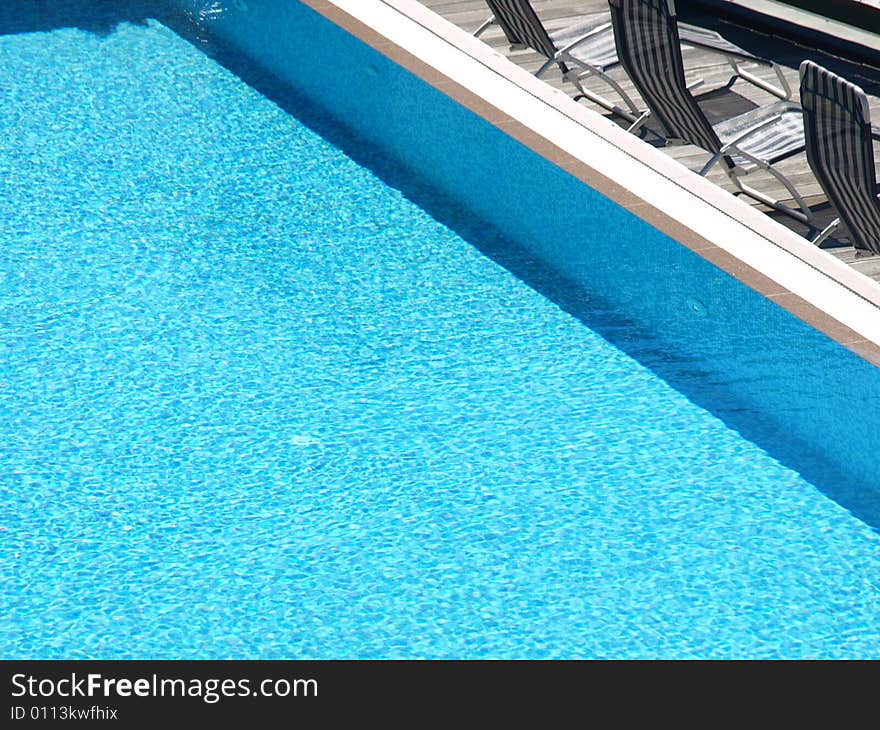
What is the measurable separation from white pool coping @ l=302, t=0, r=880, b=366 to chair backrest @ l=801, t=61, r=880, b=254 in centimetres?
41

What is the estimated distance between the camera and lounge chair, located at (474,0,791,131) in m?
6.93

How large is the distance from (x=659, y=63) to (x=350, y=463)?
256 cm

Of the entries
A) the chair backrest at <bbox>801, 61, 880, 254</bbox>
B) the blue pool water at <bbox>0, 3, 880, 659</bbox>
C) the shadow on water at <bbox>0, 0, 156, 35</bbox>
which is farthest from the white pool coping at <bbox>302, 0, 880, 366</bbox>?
the shadow on water at <bbox>0, 0, 156, 35</bbox>

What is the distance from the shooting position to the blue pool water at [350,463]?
4.16 m

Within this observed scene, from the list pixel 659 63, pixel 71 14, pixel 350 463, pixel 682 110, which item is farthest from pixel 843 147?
pixel 71 14

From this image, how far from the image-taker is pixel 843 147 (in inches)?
211

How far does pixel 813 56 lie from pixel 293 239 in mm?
3565

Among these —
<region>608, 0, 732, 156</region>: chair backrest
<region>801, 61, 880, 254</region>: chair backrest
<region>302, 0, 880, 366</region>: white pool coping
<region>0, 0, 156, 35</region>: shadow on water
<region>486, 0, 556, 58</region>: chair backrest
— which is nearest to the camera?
<region>302, 0, 880, 366</region>: white pool coping

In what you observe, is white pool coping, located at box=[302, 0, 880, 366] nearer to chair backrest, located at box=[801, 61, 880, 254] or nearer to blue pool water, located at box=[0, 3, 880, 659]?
chair backrest, located at box=[801, 61, 880, 254]

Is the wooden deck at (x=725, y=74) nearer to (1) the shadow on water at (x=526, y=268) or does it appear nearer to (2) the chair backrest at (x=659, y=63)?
(2) the chair backrest at (x=659, y=63)

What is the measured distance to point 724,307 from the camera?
4980 mm

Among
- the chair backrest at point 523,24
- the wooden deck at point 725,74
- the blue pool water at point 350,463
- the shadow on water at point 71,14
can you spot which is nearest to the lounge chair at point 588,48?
the chair backrest at point 523,24

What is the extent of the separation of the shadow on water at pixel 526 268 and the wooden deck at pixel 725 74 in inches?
39.1
